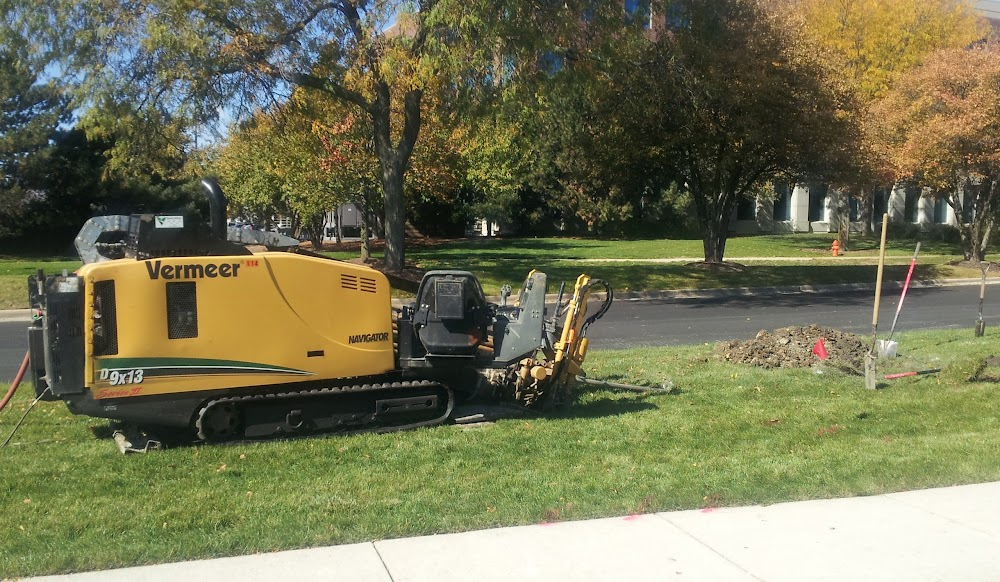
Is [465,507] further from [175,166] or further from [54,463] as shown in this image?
[175,166]

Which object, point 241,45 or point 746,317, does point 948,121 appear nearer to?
point 746,317

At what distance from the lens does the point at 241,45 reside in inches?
686

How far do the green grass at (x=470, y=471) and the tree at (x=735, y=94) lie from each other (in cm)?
1426

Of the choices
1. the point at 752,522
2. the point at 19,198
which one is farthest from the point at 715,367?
the point at 19,198

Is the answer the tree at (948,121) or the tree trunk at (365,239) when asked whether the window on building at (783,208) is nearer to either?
the tree at (948,121)

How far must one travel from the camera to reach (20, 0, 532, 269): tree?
1673 centimetres

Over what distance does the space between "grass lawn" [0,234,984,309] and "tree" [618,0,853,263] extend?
11.5 ft

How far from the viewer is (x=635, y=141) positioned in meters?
24.0

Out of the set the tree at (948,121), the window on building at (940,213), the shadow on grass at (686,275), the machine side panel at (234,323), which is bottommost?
the shadow on grass at (686,275)

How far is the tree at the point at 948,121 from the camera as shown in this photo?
25125 millimetres

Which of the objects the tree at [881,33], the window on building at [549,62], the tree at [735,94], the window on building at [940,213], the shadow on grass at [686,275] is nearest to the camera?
the window on building at [549,62]

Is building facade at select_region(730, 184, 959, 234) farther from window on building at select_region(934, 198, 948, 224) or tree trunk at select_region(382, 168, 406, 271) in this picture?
tree trunk at select_region(382, 168, 406, 271)

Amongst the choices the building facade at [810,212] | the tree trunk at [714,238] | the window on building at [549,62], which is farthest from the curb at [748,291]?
the building facade at [810,212]

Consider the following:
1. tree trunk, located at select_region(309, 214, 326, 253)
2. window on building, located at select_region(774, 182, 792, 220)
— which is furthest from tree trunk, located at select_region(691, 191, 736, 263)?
window on building, located at select_region(774, 182, 792, 220)
